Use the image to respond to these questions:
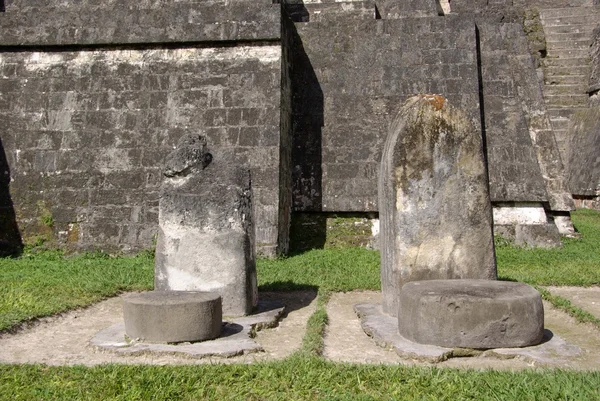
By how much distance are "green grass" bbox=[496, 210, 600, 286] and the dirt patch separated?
8.72ft

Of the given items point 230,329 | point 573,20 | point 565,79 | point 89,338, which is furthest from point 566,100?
point 89,338

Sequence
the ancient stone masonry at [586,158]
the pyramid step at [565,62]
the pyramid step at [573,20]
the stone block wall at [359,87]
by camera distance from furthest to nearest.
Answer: the pyramid step at [573,20], the pyramid step at [565,62], the ancient stone masonry at [586,158], the stone block wall at [359,87]

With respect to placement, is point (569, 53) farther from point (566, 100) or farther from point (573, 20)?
point (566, 100)

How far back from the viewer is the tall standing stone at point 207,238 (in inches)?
211

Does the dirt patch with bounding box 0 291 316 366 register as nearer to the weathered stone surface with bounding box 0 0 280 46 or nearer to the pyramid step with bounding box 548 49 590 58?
the weathered stone surface with bounding box 0 0 280 46

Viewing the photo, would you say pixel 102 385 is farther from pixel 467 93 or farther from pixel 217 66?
pixel 467 93

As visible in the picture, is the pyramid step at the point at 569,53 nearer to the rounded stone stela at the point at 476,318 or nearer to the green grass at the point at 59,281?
the green grass at the point at 59,281

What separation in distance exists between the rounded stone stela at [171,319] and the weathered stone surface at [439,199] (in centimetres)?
163

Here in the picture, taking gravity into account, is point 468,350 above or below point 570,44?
below

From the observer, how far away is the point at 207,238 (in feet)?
17.6

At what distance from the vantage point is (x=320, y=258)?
8203 millimetres

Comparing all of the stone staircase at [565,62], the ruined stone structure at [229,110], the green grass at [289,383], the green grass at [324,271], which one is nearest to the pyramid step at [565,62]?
the stone staircase at [565,62]

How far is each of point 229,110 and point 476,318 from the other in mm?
5496

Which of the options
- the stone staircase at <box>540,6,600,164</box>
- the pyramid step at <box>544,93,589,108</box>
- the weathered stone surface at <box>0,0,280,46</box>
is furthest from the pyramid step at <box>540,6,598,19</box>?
the weathered stone surface at <box>0,0,280,46</box>
